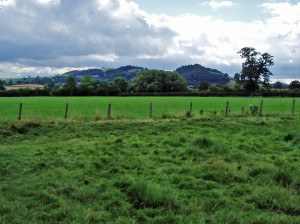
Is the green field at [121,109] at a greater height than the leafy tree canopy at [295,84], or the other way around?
the leafy tree canopy at [295,84]

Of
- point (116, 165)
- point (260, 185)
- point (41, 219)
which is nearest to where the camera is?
point (41, 219)

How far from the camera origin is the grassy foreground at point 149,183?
14.1 feet

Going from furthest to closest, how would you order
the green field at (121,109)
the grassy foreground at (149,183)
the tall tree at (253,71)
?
1. the tall tree at (253,71)
2. the green field at (121,109)
3. the grassy foreground at (149,183)

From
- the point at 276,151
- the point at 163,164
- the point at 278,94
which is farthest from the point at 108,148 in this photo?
the point at 278,94

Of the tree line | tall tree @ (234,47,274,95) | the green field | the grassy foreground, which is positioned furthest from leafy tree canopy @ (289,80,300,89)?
the grassy foreground

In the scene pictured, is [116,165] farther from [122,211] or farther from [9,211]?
[9,211]

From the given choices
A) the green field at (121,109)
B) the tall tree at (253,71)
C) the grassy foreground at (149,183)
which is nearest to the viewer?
the grassy foreground at (149,183)

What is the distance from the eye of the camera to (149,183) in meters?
5.57

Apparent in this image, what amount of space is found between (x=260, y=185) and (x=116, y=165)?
412cm

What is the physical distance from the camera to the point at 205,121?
1625 cm

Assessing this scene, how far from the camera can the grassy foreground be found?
4289 millimetres

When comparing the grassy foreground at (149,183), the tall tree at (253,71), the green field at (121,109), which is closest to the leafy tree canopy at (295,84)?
the tall tree at (253,71)

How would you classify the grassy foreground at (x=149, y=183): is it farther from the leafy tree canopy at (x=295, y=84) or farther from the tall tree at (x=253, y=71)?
the leafy tree canopy at (x=295, y=84)

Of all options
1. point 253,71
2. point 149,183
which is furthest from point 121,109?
point 253,71
